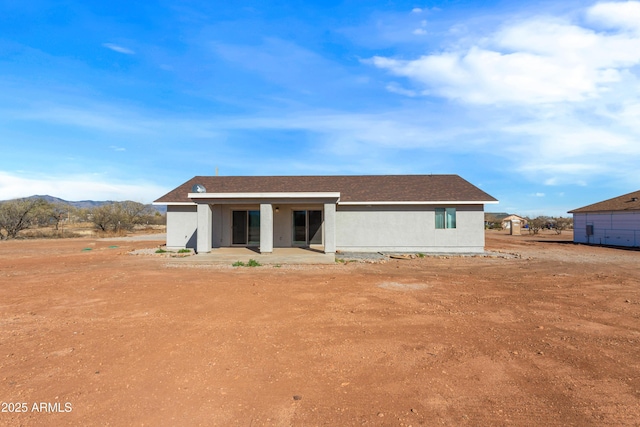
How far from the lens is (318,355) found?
14.6 ft

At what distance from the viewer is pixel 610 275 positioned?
11070 millimetres

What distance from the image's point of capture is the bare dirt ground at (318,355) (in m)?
3.16

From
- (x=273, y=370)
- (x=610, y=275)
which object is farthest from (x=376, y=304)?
(x=610, y=275)

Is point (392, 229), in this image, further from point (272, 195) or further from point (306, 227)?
point (272, 195)

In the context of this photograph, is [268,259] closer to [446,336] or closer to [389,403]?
[446,336]

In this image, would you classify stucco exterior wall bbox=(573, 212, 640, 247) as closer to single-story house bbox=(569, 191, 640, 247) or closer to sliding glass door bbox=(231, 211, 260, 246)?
single-story house bbox=(569, 191, 640, 247)

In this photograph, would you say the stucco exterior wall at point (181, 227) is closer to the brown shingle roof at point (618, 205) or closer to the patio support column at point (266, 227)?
the patio support column at point (266, 227)

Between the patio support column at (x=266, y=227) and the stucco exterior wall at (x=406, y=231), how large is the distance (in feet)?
13.9

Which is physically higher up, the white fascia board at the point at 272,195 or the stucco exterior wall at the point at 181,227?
the white fascia board at the point at 272,195

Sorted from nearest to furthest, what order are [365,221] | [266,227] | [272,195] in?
[272,195] → [266,227] → [365,221]

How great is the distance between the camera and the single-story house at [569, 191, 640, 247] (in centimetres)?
2319

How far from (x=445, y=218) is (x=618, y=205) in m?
17.8

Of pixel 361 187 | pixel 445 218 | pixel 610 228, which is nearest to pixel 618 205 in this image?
pixel 610 228

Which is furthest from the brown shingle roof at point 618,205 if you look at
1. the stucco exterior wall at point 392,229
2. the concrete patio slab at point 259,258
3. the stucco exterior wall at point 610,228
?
the concrete patio slab at point 259,258
